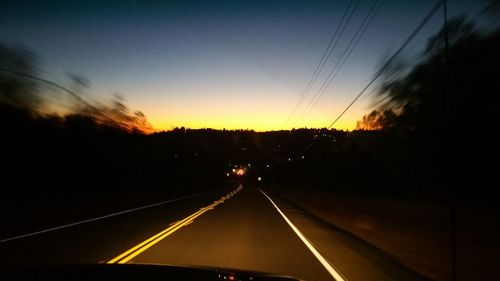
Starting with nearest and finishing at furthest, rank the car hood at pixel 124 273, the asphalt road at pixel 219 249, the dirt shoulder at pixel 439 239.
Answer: the car hood at pixel 124 273, the asphalt road at pixel 219 249, the dirt shoulder at pixel 439 239

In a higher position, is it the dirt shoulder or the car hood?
the car hood

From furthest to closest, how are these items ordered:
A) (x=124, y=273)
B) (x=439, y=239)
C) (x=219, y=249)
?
(x=439, y=239), (x=219, y=249), (x=124, y=273)

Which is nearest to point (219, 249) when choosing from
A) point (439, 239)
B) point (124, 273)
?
point (124, 273)

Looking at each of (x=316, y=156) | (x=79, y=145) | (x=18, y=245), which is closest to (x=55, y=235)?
(x=18, y=245)

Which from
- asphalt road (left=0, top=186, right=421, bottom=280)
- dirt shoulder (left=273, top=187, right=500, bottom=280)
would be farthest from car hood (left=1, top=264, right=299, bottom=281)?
dirt shoulder (left=273, top=187, right=500, bottom=280)

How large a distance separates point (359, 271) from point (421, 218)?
14989 millimetres

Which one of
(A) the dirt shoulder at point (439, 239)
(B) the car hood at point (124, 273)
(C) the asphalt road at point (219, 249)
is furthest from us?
(A) the dirt shoulder at point (439, 239)

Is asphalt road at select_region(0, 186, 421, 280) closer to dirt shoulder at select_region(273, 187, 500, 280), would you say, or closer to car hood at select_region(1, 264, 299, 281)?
dirt shoulder at select_region(273, 187, 500, 280)

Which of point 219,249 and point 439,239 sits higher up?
point 219,249

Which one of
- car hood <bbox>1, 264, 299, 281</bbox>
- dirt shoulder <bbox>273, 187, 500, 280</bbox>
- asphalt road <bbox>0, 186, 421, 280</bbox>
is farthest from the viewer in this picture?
dirt shoulder <bbox>273, 187, 500, 280</bbox>

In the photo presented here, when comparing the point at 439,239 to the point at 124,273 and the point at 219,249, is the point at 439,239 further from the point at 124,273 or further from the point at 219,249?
the point at 124,273

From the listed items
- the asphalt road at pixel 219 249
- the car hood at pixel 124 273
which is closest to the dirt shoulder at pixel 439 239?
the asphalt road at pixel 219 249

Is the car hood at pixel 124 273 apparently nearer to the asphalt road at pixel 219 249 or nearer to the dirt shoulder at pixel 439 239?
the asphalt road at pixel 219 249

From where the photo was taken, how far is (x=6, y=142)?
103ft
